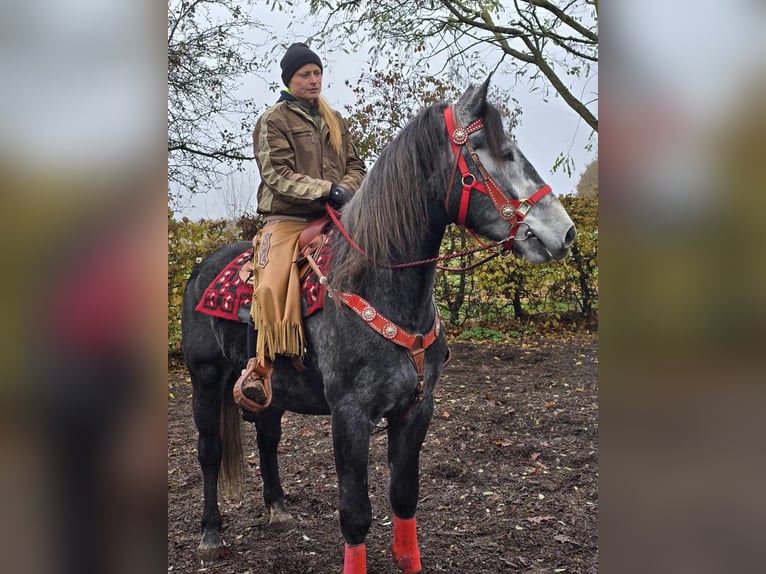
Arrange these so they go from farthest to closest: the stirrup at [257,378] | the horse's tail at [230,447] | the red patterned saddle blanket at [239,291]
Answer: the horse's tail at [230,447]
the stirrup at [257,378]
the red patterned saddle blanket at [239,291]

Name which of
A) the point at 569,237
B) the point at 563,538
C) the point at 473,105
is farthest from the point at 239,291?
the point at 563,538

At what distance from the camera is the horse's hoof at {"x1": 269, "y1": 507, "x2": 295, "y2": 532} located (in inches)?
155

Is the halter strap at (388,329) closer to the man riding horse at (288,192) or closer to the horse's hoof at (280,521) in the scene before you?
the man riding horse at (288,192)

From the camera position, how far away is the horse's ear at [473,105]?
2.51 meters

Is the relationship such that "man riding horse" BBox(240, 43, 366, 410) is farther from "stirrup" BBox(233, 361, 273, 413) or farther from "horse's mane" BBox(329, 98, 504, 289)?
"horse's mane" BBox(329, 98, 504, 289)

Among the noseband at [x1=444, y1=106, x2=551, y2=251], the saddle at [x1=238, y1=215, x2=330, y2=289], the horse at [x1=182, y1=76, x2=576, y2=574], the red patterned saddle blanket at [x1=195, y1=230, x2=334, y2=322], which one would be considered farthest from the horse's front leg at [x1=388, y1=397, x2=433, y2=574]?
the noseband at [x1=444, y1=106, x2=551, y2=251]

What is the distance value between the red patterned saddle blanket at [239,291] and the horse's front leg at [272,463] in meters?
0.84

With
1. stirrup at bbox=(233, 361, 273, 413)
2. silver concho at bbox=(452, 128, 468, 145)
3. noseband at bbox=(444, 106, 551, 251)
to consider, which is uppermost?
silver concho at bbox=(452, 128, 468, 145)

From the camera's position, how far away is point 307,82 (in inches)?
124

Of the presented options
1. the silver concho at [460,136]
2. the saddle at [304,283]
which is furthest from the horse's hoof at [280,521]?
the silver concho at [460,136]
